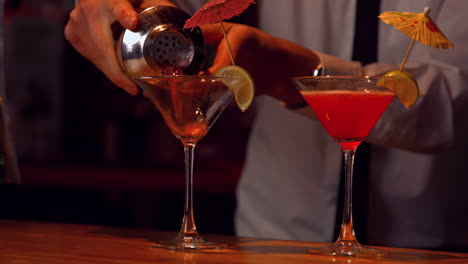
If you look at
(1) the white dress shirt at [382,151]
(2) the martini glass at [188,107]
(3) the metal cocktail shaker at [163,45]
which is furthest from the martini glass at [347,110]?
(1) the white dress shirt at [382,151]

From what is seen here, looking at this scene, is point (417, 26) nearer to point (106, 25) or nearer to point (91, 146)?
point (106, 25)

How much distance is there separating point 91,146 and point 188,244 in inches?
146

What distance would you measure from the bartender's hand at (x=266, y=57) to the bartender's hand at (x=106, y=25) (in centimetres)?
16

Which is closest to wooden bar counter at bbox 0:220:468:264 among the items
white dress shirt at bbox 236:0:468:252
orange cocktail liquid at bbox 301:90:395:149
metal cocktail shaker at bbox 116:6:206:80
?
orange cocktail liquid at bbox 301:90:395:149

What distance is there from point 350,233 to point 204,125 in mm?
339

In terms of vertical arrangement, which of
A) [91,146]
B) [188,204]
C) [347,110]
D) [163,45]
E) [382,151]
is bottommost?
[91,146]

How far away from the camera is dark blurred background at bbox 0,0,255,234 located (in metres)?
4.01

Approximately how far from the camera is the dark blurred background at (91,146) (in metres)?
4.01

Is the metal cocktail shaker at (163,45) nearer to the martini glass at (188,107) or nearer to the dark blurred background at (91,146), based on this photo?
the martini glass at (188,107)

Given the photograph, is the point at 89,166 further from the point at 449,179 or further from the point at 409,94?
the point at 409,94

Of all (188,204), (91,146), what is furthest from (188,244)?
(91,146)

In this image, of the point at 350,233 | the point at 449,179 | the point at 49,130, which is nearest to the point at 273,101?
the point at 449,179

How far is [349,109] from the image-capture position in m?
1.26

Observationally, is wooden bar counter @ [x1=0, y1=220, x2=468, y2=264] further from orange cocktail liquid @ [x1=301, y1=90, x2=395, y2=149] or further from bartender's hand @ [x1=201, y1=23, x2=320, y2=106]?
bartender's hand @ [x1=201, y1=23, x2=320, y2=106]
